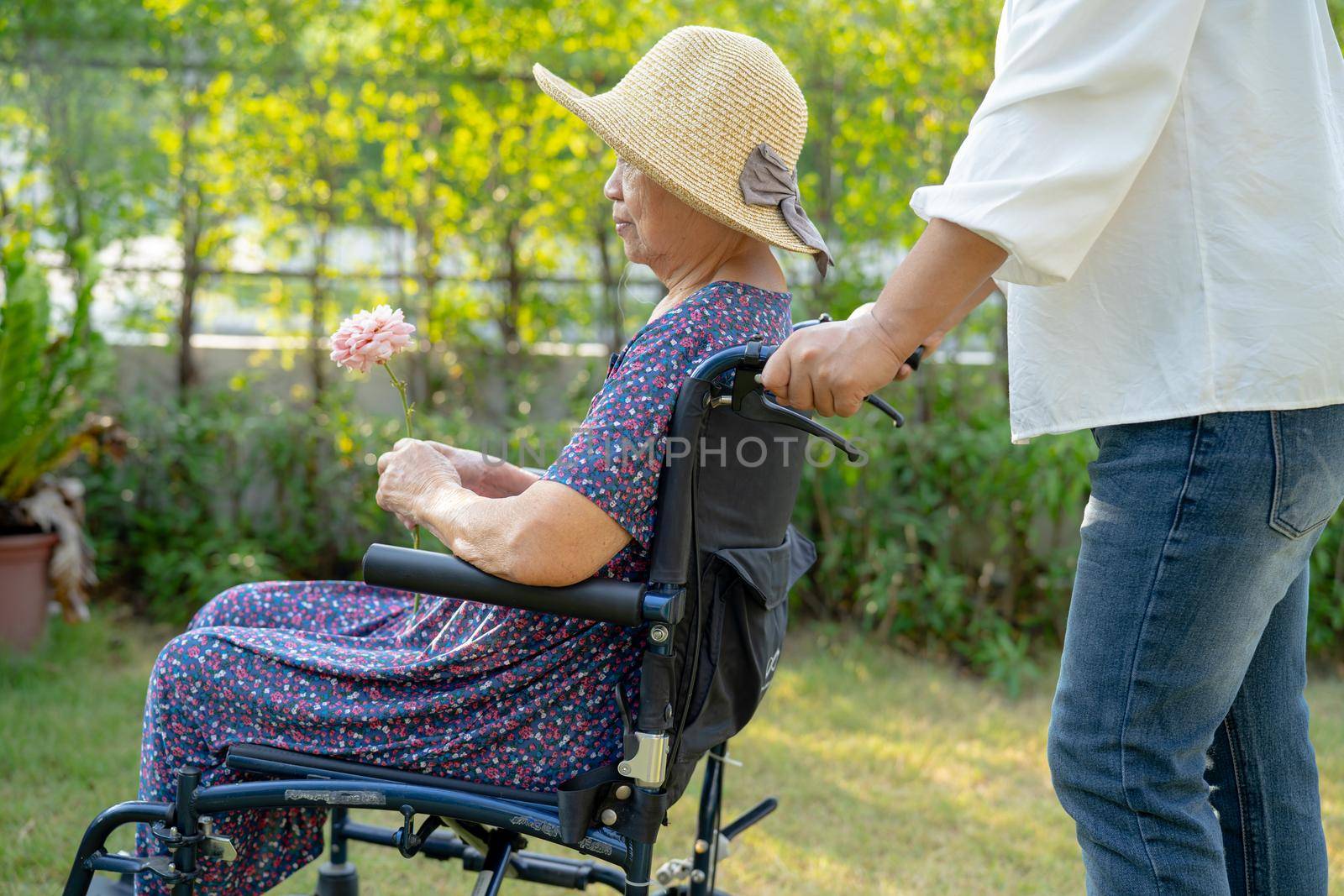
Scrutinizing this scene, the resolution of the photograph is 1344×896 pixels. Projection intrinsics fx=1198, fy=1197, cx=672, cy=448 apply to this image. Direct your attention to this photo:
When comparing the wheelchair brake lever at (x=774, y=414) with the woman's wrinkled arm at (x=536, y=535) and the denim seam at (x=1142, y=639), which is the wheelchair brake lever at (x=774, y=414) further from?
the denim seam at (x=1142, y=639)

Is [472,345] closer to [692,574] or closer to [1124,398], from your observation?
[692,574]

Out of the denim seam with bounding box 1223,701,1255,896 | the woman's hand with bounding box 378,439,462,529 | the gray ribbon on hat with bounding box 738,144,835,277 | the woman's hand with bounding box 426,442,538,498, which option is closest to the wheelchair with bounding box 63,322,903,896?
the woman's hand with bounding box 378,439,462,529

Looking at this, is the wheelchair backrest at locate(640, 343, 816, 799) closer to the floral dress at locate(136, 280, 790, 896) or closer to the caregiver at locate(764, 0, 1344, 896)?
the floral dress at locate(136, 280, 790, 896)

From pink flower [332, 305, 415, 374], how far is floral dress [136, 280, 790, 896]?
33 centimetres

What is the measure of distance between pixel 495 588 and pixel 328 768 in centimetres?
41

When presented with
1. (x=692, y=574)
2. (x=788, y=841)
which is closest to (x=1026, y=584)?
(x=788, y=841)

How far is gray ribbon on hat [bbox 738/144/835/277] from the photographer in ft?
5.76

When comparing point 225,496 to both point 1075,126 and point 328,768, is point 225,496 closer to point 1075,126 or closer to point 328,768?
point 328,768

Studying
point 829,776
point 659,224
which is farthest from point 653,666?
point 829,776

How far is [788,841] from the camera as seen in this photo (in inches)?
114

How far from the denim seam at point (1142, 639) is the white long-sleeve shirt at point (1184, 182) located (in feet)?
0.15

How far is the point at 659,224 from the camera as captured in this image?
1.81 m

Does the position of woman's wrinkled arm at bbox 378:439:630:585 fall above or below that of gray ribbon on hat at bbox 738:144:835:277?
below

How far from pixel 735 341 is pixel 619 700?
1.70 ft
